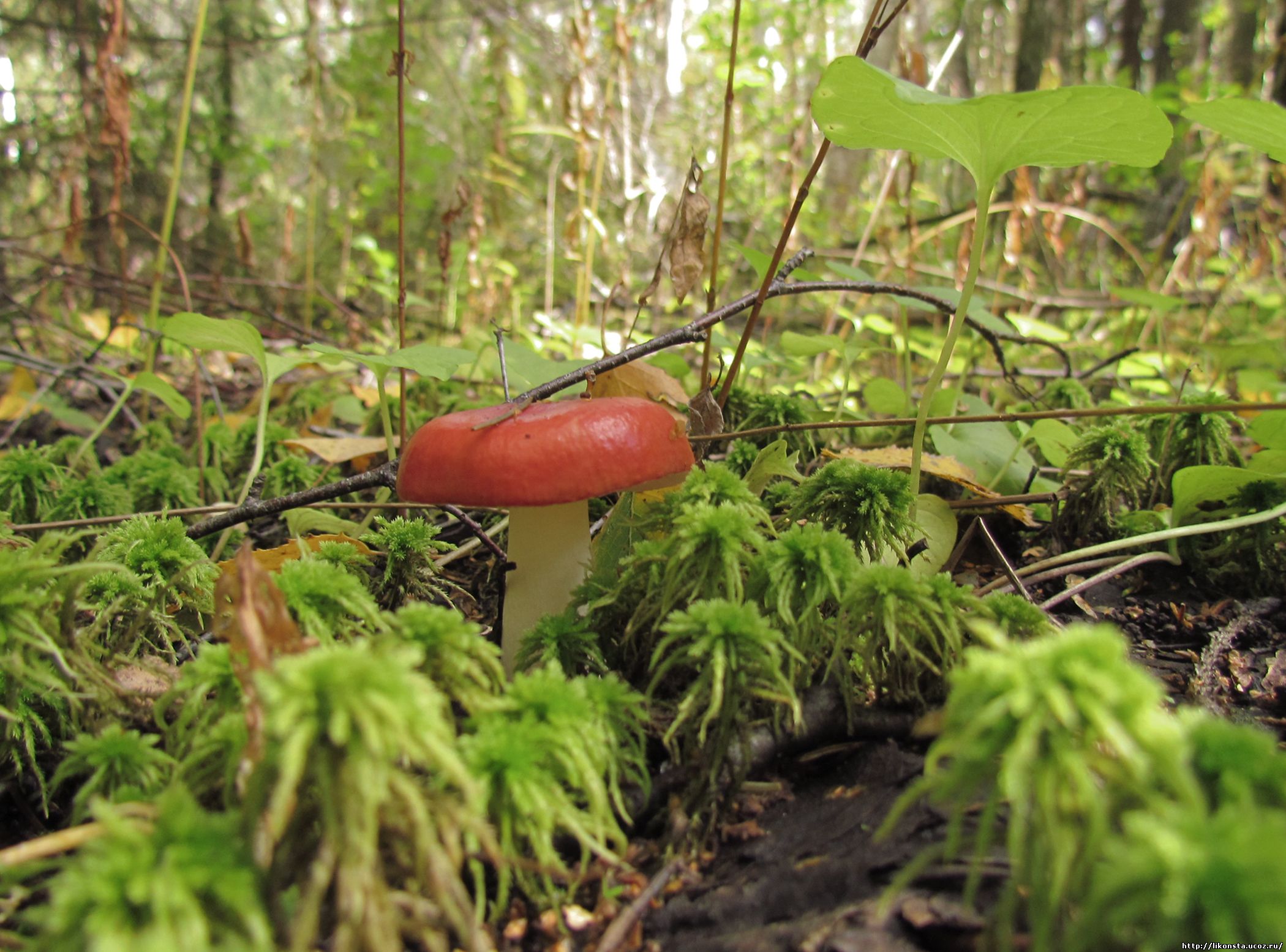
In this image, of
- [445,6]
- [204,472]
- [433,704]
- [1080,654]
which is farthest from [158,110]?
[1080,654]

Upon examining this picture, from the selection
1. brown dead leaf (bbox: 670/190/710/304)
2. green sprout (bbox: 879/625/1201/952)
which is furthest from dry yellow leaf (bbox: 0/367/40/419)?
green sprout (bbox: 879/625/1201/952)

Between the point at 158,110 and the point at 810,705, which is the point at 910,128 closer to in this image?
the point at 810,705

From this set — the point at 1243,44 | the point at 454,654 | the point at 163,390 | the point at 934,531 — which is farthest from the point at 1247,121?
the point at 1243,44

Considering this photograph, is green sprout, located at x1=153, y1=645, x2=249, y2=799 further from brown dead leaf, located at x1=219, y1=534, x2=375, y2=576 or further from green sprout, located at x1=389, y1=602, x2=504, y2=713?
brown dead leaf, located at x1=219, y1=534, x2=375, y2=576

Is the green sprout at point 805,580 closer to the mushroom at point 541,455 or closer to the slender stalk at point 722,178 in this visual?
the mushroom at point 541,455

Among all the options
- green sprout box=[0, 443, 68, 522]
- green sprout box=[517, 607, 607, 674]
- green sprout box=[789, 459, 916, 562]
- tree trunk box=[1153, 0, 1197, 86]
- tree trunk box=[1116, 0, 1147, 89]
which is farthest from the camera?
tree trunk box=[1116, 0, 1147, 89]

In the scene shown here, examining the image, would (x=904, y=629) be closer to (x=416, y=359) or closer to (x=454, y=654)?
(x=454, y=654)
